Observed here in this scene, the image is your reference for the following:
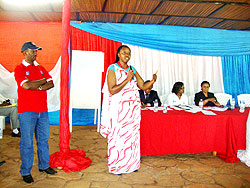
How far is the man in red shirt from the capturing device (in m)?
2.32

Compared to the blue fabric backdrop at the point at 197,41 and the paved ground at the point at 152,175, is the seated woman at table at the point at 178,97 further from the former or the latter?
the blue fabric backdrop at the point at 197,41

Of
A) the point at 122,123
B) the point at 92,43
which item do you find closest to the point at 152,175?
the point at 122,123

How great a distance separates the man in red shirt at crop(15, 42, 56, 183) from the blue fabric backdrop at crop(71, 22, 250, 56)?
8.98 feet

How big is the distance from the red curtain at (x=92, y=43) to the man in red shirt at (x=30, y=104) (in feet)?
8.77

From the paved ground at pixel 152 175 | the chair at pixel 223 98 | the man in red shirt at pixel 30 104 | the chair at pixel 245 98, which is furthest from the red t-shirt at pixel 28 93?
the chair at pixel 245 98

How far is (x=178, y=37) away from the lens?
5395 millimetres

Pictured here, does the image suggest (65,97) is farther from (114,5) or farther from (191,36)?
(191,36)

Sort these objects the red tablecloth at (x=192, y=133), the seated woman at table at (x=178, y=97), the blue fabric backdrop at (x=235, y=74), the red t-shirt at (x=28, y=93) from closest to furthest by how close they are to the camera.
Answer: the red t-shirt at (x=28, y=93)
the red tablecloth at (x=192, y=133)
the seated woman at table at (x=178, y=97)
the blue fabric backdrop at (x=235, y=74)

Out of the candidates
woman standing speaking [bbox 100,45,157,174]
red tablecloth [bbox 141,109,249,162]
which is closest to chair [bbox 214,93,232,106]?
red tablecloth [bbox 141,109,249,162]

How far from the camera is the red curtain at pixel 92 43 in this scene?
5.04 metres

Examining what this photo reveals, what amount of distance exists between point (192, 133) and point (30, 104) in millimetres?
2317

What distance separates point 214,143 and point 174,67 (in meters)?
2.83

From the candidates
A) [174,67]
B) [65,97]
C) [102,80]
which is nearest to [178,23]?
[174,67]

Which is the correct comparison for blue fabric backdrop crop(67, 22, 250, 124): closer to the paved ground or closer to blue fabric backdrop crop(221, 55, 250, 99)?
blue fabric backdrop crop(221, 55, 250, 99)
